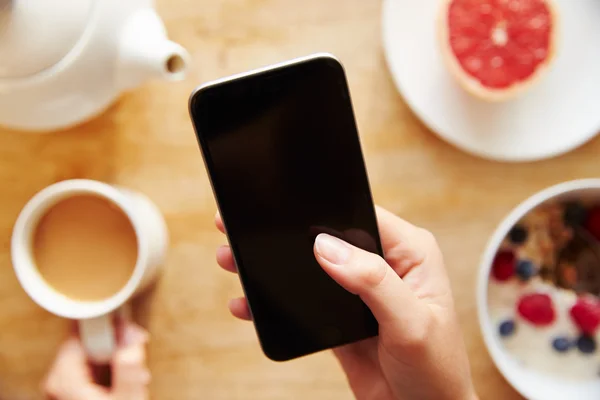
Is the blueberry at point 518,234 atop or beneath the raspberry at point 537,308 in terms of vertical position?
atop

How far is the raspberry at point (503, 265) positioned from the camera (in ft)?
2.41

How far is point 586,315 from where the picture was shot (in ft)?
2.40

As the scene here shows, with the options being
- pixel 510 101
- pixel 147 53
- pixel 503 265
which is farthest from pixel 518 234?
pixel 147 53

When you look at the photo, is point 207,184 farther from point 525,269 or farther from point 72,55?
point 525,269

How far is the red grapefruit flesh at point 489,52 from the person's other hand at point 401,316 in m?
0.18

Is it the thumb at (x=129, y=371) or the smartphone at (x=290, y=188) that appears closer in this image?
the smartphone at (x=290, y=188)

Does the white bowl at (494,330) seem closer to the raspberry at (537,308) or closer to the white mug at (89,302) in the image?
the raspberry at (537,308)

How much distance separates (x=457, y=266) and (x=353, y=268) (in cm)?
28

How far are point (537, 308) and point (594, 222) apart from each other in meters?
0.12

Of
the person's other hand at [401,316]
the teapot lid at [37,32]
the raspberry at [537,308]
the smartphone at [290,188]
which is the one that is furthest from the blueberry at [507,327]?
the teapot lid at [37,32]

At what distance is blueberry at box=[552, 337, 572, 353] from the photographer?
2.42 ft

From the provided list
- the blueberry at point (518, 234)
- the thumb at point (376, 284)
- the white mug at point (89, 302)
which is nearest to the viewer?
the thumb at point (376, 284)

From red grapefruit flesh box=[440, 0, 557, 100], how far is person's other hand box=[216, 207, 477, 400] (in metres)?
0.18

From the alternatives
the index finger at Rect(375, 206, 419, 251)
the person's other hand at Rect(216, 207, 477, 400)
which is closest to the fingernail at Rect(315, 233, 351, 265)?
the person's other hand at Rect(216, 207, 477, 400)
